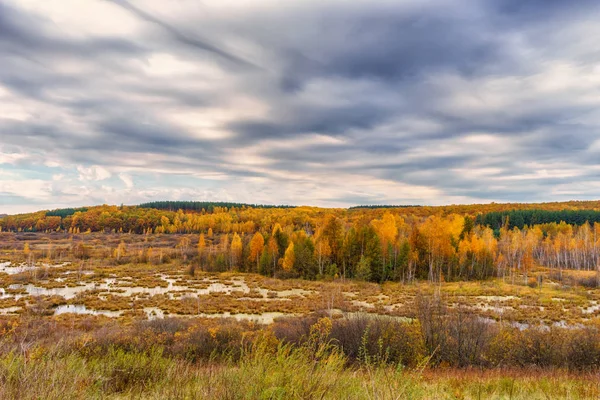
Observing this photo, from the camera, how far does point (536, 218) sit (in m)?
124

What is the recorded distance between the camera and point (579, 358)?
14477 millimetres

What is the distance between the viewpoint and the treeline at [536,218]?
120 m

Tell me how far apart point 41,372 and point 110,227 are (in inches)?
7348

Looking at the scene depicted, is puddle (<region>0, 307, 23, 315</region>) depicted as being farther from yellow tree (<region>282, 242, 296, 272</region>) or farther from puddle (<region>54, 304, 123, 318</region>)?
yellow tree (<region>282, 242, 296, 272</region>)

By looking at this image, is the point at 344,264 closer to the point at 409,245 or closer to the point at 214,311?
the point at 409,245

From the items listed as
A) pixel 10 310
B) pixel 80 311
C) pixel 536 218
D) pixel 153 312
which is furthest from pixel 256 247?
pixel 536 218

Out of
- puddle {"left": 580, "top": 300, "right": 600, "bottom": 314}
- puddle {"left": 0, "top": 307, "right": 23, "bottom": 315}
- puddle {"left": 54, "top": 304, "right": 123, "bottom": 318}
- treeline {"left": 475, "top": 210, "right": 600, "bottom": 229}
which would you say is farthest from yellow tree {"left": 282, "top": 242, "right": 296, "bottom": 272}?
treeline {"left": 475, "top": 210, "right": 600, "bottom": 229}

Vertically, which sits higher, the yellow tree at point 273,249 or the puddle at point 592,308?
the yellow tree at point 273,249

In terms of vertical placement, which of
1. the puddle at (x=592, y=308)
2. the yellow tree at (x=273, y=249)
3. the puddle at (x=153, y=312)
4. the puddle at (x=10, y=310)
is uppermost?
the yellow tree at (x=273, y=249)

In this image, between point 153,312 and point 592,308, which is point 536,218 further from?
point 153,312

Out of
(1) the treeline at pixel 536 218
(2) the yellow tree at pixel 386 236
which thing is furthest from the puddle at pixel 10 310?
(1) the treeline at pixel 536 218

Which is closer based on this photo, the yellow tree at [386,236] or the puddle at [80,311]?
the puddle at [80,311]

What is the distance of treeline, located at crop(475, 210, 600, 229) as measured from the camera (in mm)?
119500

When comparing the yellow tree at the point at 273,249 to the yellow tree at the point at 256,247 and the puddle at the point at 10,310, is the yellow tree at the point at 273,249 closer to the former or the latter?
the yellow tree at the point at 256,247
